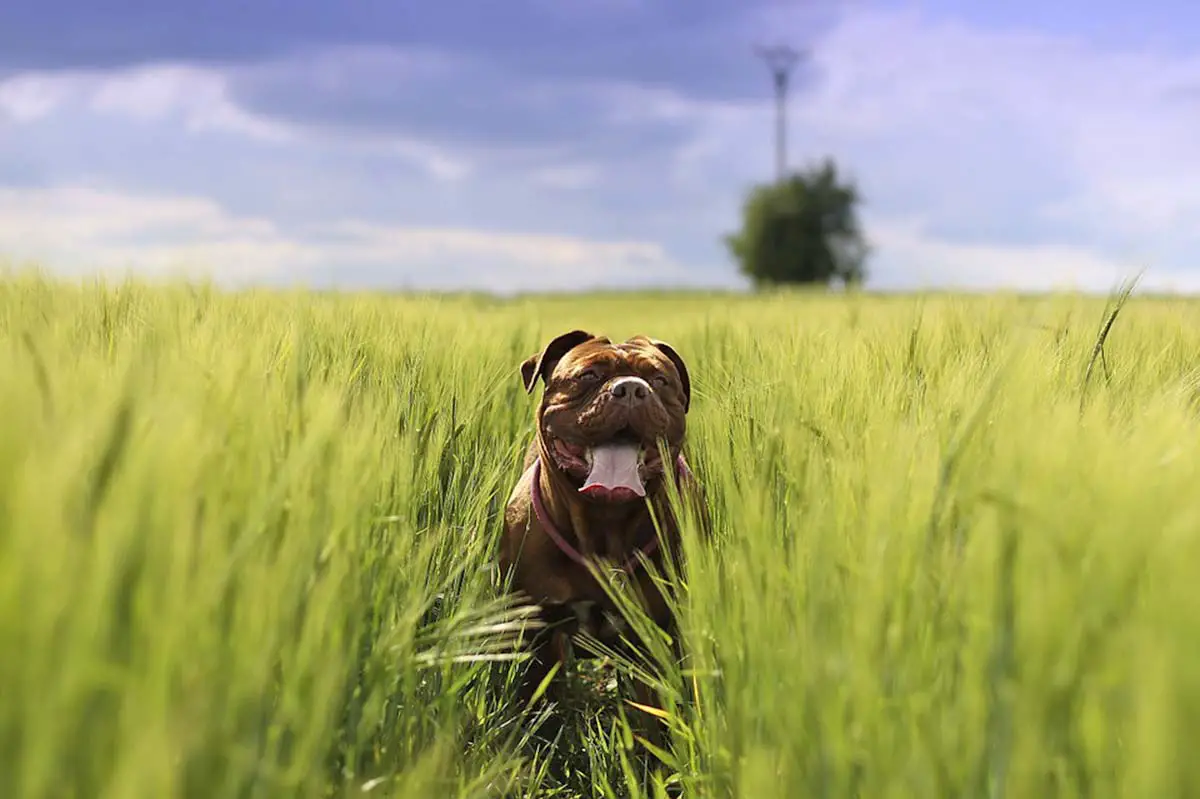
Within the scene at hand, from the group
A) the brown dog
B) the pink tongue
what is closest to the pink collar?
the brown dog

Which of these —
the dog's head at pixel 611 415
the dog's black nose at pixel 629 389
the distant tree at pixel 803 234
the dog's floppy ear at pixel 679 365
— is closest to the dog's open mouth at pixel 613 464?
the dog's head at pixel 611 415

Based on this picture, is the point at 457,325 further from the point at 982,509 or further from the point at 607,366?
the point at 982,509

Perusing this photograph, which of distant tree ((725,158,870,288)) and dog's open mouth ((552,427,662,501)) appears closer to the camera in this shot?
dog's open mouth ((552,427,662,501))

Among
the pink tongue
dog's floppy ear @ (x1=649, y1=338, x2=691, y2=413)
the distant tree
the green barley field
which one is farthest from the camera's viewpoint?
the distant tree

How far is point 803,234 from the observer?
4325 cm

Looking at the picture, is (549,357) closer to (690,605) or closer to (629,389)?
(629,389)

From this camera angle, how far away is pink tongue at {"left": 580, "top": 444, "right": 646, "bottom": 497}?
2426mm

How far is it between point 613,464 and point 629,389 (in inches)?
8.9

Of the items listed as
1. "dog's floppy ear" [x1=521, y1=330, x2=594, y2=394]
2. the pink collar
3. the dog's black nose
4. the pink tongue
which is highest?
"dog's floppy ear" [x1=521, y1=330, x2=594, y2=394]

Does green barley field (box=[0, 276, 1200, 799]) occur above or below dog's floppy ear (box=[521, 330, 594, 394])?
below

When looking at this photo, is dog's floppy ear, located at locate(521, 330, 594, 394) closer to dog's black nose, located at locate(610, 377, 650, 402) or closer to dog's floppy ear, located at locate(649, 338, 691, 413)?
dog's floppy ear, located at locate(649, 338, 691, 413)

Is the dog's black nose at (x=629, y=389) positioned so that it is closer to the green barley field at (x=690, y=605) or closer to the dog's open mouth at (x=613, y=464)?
the dog's open mouth at (x=613, y=464)

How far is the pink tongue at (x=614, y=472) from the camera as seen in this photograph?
2426 millimetres

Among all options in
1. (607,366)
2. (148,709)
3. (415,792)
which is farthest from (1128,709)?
(607,366)
